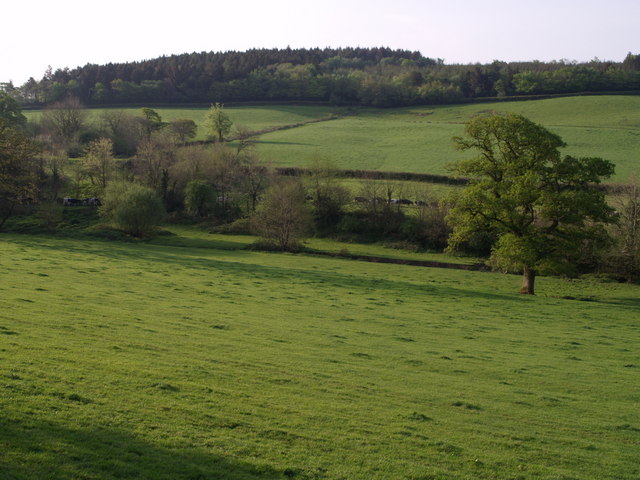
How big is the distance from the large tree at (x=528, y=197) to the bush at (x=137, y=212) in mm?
36991

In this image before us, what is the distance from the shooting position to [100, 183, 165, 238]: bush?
207ft

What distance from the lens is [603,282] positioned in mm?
47281

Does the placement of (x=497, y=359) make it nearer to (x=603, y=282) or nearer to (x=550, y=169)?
(x=550, y=169)

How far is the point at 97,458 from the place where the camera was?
9.52 m

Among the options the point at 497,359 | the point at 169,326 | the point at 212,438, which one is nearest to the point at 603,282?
the point at 497,359

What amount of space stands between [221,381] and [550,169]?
107 ft

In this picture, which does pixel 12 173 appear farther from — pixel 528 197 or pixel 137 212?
pixel 528 197

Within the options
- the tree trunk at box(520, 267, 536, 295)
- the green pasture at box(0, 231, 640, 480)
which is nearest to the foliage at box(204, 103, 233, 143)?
the tree trunk at box(520, 267, 536, 295)

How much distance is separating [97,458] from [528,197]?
115 feet

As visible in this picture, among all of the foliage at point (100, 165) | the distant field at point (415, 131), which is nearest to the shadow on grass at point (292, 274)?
the foliage at point (100, 165)

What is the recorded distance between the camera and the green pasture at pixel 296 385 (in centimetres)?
1048

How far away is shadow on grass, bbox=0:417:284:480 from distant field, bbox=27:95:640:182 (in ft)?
233

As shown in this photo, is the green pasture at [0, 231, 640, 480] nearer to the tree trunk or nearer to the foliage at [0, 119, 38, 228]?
the tree trunk

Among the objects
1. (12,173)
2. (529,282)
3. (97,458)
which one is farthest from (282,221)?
(97,458)
